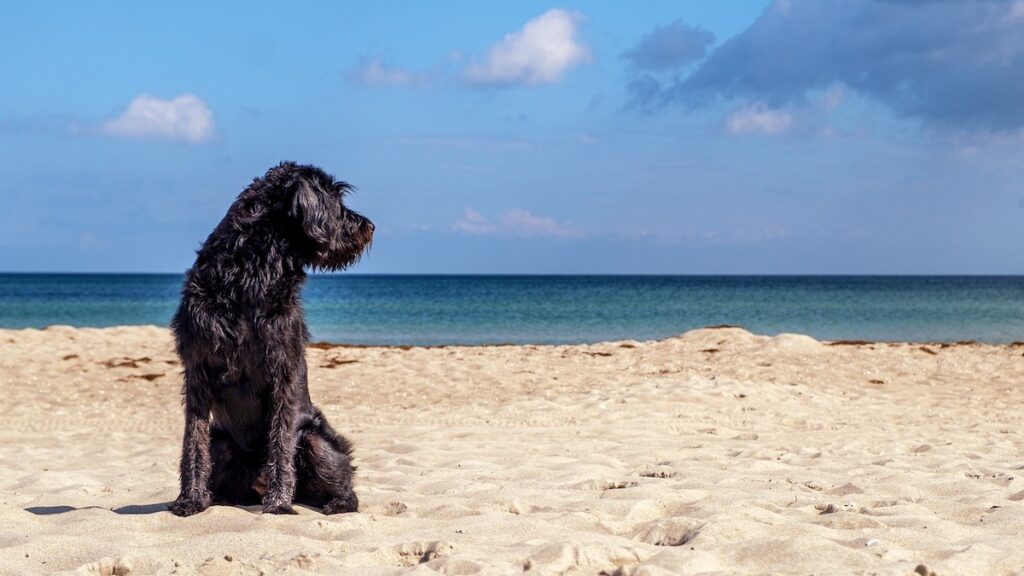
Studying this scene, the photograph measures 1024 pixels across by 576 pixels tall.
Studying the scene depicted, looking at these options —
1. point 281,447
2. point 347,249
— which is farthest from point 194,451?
point 347,249

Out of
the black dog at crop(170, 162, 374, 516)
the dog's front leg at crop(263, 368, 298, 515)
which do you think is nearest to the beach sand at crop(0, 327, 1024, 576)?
the dog's front leg at crop(263, 368, 298, 515)

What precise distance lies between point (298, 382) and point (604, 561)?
6.77 ft

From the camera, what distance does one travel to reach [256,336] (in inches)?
208

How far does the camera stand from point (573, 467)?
738 centimetres

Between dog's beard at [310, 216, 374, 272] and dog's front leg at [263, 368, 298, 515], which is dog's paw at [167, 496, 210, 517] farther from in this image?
dog's beard at [310, 216, 374, 272]

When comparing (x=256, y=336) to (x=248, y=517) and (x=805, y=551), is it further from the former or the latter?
(x=805, y=551)

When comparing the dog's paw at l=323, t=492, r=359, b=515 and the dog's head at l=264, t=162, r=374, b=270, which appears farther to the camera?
the dog's paw at l=323, t=492, r=359, b=515

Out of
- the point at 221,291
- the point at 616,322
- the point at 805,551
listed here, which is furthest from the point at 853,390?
the point at 616,322

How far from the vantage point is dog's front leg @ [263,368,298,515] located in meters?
5.36

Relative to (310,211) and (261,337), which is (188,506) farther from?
(310,211)

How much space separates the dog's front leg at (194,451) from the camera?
5.36m

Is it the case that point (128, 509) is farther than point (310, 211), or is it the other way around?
point (128, 509)

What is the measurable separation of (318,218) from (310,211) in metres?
0.06

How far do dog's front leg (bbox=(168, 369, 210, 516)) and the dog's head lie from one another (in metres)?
0.94
